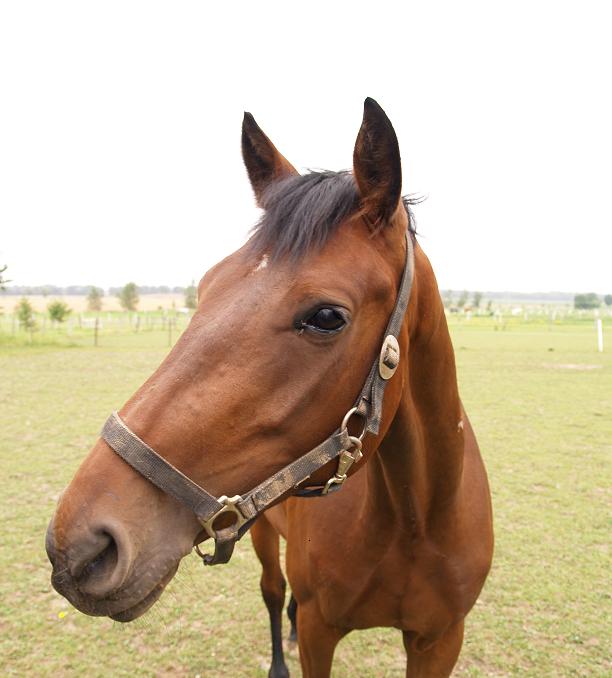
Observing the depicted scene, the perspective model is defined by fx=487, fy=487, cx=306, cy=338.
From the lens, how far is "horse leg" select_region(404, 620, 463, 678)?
2.62m

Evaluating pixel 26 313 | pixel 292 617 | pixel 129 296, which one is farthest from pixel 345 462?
pixel 129 296

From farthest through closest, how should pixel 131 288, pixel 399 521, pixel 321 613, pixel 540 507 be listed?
pixel 131 288 < pixel 540 507 < pixel 321 613 < pixel 399 521

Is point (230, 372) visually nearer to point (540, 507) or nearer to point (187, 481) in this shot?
point (187, 481)

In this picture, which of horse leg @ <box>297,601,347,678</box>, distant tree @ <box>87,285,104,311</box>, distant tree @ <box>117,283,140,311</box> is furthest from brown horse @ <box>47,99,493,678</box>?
distant tree @ <box>87,285,104,311</box>

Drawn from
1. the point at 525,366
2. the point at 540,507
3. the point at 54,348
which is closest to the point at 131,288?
the point at 54,348

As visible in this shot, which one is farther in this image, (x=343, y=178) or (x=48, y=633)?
(x=48, y=633)

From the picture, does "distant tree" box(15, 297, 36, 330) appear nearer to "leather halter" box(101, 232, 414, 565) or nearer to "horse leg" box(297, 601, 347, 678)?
"horse leg" box(297, 601, 347, 678)

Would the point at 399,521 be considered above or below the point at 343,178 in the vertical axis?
below

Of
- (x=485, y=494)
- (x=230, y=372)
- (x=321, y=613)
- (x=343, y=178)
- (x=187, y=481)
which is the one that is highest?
(x=343, y=178)

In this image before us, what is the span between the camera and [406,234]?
1796 millimetres

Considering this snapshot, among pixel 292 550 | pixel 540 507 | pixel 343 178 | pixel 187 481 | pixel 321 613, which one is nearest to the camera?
pixel 187 481

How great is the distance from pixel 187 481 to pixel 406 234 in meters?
1.14

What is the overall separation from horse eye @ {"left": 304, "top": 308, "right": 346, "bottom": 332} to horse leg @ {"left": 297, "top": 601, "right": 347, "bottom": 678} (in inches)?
69.6

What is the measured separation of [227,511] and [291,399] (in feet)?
Result: 1.23
